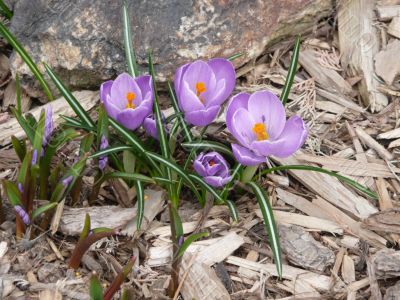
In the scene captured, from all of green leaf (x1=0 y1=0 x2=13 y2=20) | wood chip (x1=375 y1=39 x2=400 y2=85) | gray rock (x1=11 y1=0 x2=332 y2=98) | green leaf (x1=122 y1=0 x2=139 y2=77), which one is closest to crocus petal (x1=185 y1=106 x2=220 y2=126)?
green leaf (x1=122 y1=0 x2=139 y2=77)

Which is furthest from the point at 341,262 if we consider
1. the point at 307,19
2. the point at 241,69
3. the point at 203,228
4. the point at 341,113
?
the point at 307,19

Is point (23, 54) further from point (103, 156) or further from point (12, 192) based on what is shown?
point (12, 192)

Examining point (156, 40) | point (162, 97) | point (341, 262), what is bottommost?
point (341, 262)

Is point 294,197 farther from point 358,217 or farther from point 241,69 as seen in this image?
point 241,69

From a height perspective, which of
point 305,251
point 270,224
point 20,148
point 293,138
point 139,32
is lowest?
point 305,251

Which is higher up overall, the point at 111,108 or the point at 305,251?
the point at 111,108

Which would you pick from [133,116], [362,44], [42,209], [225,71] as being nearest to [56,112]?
[133,116]

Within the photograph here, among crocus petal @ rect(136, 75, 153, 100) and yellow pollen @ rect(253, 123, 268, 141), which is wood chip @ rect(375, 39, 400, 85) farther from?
crocus petal @ rect(136, 75, 153, 100)
